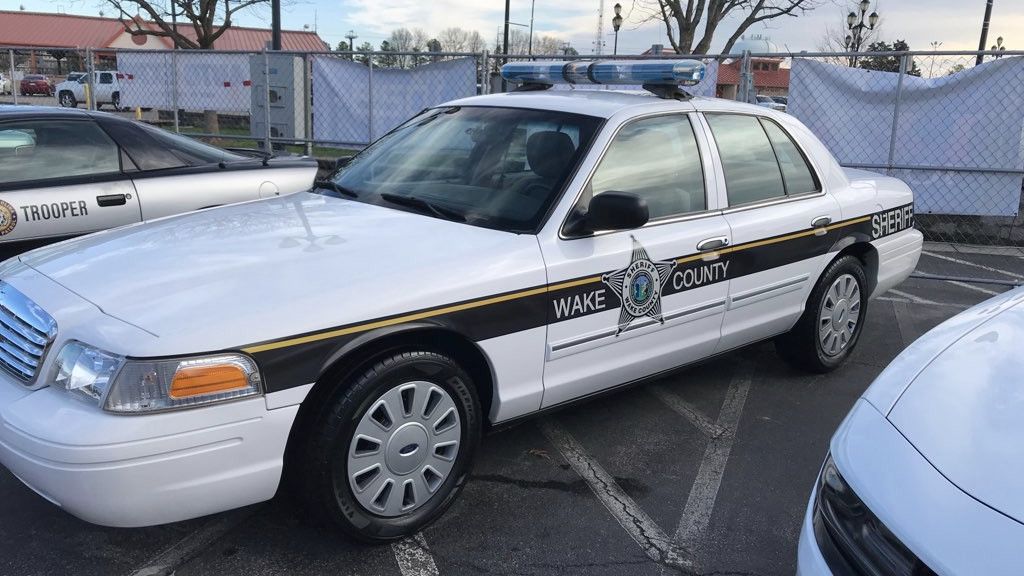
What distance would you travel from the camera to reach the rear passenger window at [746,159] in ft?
13.8

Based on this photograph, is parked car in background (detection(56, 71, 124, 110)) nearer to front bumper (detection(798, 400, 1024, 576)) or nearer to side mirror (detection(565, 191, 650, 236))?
side mirror (detection(565, 191, 650, 236))

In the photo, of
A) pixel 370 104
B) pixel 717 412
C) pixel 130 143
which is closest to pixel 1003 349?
pixel 717 412

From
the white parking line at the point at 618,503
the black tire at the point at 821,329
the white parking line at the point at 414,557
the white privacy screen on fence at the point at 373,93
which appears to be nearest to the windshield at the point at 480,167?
the white parking line at the point at 618,503

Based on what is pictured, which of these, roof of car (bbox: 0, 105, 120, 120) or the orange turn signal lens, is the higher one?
roof of car (bbox: 0, 105, 120, 120)

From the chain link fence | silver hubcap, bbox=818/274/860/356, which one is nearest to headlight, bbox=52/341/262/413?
silver hubcap, bbox=818/274/860/356

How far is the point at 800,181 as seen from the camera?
15.3 ft

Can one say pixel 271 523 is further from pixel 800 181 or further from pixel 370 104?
pixel 370 104

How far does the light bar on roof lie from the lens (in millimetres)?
4141

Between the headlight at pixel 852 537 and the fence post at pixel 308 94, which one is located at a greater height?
the fence post at pixel 308 94

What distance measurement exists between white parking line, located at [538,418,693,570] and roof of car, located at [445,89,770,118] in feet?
5.24

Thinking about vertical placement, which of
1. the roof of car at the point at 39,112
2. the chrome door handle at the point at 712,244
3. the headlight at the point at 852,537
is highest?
Result: the roof of car at the point at 39,112

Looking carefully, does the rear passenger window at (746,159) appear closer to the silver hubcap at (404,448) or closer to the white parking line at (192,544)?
the silver hubcap at (404,448)

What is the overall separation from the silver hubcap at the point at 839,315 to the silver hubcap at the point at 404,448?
8.87 feet

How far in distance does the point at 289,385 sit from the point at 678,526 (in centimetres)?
168
